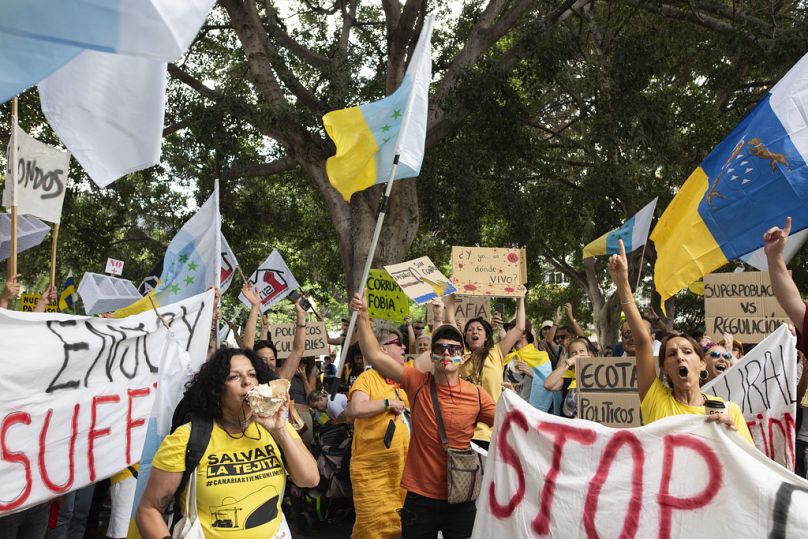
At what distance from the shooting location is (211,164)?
1534cm

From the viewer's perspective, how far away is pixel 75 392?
15.3 feet

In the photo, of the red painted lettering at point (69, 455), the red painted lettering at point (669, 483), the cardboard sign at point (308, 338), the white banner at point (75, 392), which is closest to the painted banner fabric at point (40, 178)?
the white banner at point (75, 392)

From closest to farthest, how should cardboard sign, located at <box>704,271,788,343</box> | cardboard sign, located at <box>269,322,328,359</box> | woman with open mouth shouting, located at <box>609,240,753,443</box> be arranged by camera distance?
woman with open mouth shouting, located at <box>609,240,753,443</box> < cardboard sign, located at <box>704,271,788,343</box> < cardboard sign, located at <box>269,322,328,359</box>

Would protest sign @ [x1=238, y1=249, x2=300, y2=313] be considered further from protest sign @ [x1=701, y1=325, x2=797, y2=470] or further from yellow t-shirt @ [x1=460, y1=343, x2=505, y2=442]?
protest sign @ [x1=701, y1=325, x2=797, y2=470]

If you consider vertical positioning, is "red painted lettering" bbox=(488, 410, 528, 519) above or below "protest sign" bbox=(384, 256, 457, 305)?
below

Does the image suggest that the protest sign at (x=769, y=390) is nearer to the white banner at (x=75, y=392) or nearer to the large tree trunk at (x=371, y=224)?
the white banner at (x=75, y=392)

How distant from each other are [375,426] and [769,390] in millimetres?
2528

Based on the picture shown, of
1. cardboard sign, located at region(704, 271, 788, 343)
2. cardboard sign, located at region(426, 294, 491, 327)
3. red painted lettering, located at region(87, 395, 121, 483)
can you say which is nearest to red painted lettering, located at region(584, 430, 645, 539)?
red painted lettering, located at region(87, 395, 121, 483)

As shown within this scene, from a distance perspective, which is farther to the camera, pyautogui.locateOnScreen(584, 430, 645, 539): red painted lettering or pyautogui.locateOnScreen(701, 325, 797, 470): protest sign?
pyautogui.locateOnScreen(701, 325, 797, 470): protest sign

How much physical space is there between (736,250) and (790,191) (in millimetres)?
468

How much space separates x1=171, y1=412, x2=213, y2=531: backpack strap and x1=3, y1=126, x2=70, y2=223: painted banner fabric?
3.02m

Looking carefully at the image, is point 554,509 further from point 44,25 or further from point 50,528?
point 50,528

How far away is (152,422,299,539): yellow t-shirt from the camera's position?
3.31m

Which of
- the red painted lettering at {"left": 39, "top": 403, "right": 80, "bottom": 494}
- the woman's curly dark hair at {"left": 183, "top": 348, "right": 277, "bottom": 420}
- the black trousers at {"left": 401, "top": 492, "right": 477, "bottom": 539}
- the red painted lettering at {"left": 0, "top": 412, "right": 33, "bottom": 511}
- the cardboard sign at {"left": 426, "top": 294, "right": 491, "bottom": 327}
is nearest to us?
the woman's curly dark hair at {"left": 183, "top": 348, "right": 277, "bottom": 420}
